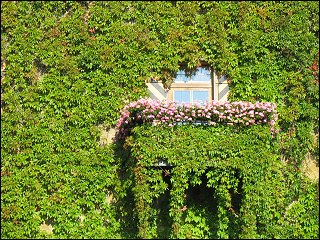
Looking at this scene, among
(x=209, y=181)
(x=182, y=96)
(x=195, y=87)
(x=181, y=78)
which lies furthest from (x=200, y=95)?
(x=209, y=181)

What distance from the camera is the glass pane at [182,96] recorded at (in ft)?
35.4

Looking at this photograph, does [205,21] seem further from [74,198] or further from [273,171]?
[74,198]

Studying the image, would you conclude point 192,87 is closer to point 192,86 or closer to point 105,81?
point 192,86

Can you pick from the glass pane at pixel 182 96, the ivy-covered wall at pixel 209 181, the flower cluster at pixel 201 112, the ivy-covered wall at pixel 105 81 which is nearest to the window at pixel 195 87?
the glass pane at pixel 182 96

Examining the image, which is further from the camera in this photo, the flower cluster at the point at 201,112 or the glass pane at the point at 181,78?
the glass pane at the point at 181,78

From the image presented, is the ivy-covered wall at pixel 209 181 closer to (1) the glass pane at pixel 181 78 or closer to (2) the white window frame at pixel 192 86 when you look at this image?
(2) the white window frame at pixel 192 86

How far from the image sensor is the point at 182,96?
10.8 metres

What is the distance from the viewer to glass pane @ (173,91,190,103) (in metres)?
10.8

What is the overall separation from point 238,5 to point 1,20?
502 centimetres

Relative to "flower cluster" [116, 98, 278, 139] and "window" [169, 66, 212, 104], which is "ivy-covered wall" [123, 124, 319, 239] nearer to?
"flower cluster" [116, 98, 278, 139]

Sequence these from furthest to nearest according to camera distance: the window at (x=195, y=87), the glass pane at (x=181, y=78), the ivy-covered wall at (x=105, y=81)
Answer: the glass pane at (x=181, y=78), the window at (x=195, y=87), the ivy-covered wall at (x=105, y=81)

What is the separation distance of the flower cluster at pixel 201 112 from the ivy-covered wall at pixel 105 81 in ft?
2.91

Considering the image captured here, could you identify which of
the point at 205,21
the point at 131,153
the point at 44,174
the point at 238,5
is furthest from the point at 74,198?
the point at 238,5

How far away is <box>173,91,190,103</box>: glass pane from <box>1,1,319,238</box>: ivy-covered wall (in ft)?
1.03
